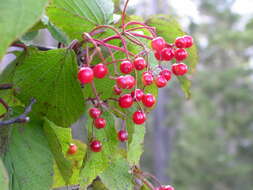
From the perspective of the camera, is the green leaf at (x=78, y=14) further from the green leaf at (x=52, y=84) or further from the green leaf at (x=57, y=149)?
the green leaf at (x=57, y=149)

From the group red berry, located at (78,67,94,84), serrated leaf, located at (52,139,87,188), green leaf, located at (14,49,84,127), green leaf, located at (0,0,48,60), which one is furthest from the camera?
serrated leaf, located at (52,139,87,188)

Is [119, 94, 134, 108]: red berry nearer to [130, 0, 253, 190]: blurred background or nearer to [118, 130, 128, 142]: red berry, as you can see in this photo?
[118, 130, 128, 142]: red berry

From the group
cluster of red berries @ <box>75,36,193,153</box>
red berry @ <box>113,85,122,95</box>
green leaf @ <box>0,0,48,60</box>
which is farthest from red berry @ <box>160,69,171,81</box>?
green leaf @ <box>0,0,48,60</box>

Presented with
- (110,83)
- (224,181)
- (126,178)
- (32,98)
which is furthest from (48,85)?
(224,181)

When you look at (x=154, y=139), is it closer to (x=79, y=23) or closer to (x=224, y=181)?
(x=224, y=181)

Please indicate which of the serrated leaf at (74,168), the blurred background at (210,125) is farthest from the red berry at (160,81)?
the blurred background at (210,125)

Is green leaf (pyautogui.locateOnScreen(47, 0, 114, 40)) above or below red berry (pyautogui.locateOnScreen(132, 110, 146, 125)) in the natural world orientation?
above

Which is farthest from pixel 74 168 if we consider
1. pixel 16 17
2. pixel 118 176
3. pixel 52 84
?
pixel 16 17
